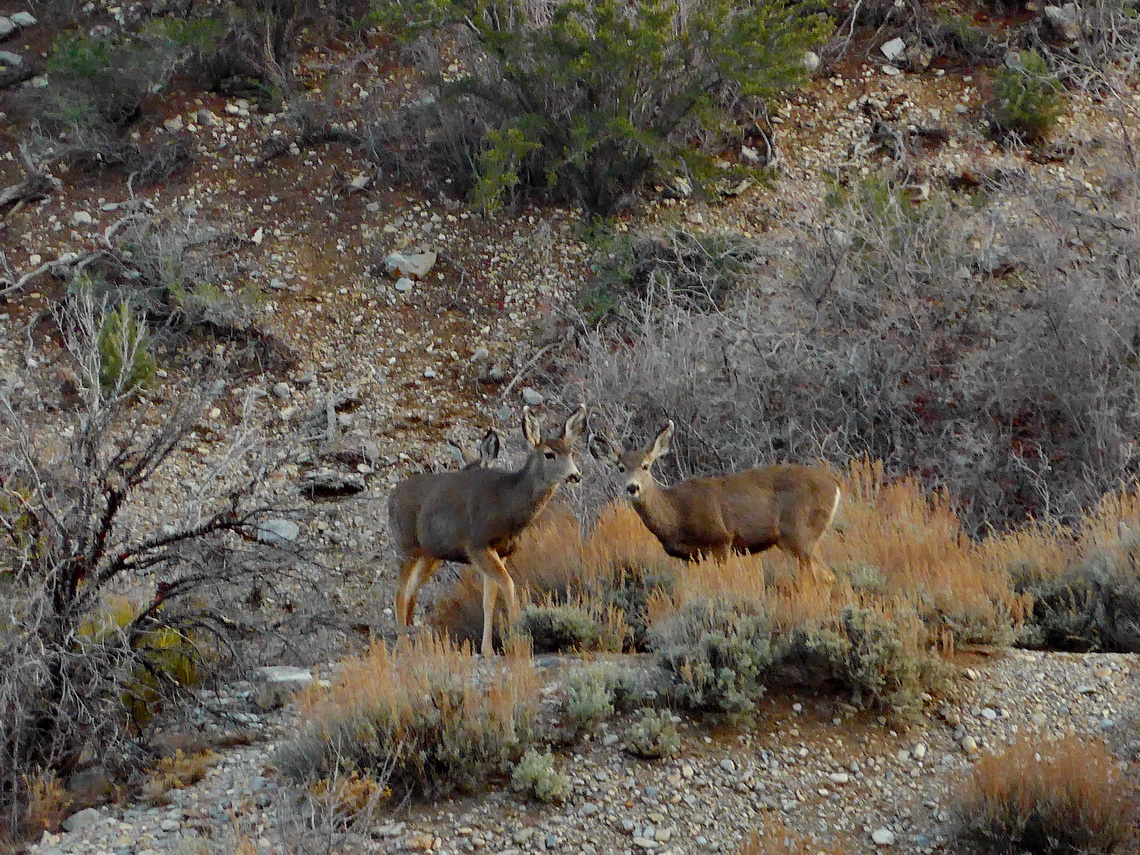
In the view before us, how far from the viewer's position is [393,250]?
15531mm

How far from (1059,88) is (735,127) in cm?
421

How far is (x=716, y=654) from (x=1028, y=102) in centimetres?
1188

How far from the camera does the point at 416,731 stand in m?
6.55

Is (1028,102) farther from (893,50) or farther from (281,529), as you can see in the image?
(281,529)

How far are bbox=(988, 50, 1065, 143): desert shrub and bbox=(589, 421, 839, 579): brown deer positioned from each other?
970 centimetres

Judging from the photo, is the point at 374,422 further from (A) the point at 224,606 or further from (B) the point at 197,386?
(A) the point at 224,606

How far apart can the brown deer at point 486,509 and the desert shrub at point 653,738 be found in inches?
61.2

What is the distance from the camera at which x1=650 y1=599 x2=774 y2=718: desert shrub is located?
23.1 feet

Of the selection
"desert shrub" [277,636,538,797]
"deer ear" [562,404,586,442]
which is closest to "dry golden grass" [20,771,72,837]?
"desert shrub" [277,636,538,797]

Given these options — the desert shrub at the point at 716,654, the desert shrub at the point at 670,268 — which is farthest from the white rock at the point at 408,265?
the desert shrub at the point at 716,654

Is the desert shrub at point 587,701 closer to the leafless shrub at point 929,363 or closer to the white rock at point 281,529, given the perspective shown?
the leafless shrub at point 929,363

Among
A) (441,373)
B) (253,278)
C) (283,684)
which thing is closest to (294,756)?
(283,684)

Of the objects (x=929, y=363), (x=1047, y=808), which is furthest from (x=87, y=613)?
(x=929, y=363)

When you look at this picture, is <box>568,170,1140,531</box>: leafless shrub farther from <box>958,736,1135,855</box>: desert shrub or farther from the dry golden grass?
the dry golden grass
